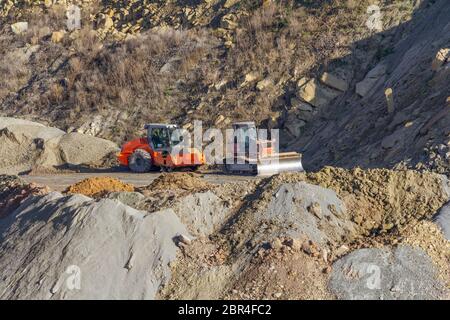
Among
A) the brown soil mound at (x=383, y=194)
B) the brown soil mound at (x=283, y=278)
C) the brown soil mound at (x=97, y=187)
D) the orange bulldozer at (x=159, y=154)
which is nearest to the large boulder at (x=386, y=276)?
the brown soil mound at (x=283, y=278)

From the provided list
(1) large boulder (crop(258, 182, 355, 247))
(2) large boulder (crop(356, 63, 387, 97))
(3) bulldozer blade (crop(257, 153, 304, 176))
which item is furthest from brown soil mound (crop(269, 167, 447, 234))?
(2) large boulder (crop(356, 63, 387, 97))

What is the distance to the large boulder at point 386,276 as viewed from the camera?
1080cm

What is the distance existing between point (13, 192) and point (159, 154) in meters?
6.82

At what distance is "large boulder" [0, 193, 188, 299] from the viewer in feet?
36.8

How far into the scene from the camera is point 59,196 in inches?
559

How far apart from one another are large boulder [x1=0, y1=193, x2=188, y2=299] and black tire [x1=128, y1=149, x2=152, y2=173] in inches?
410

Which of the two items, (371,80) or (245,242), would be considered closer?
(245,242)

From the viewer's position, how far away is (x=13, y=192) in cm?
1733

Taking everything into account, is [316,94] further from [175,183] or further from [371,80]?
[175,183]

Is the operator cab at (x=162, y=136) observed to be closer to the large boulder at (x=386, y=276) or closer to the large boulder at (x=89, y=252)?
the large boulder at (x=89, y=252)

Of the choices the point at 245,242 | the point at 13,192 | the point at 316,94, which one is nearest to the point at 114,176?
the point at 13,192

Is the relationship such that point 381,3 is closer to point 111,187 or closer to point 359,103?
point 359,103

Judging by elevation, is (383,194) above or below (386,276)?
above

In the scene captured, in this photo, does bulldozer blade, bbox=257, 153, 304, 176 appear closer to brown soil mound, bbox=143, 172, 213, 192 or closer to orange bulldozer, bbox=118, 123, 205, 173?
orange bulldozer, bbox=118, 123, 205, 173
